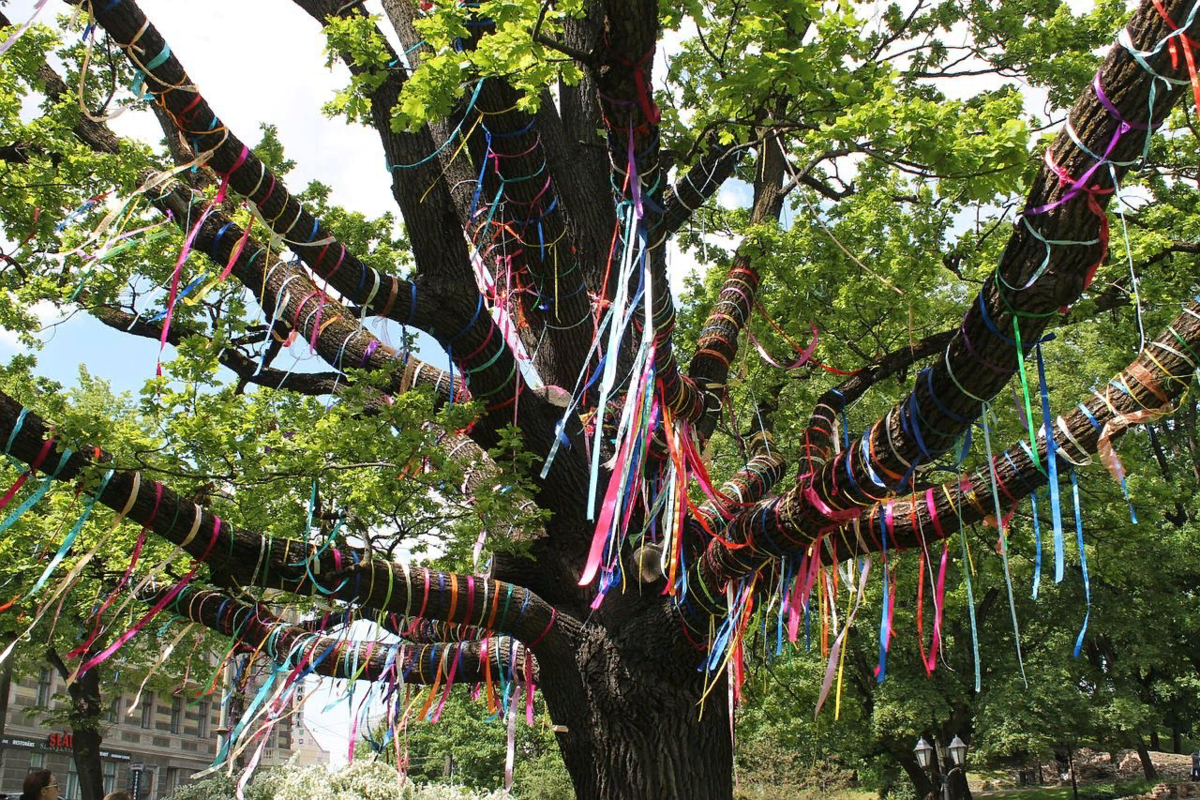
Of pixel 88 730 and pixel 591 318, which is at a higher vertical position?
pixel 591 318

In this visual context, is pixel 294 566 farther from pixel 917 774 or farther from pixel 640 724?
pixel 917 774

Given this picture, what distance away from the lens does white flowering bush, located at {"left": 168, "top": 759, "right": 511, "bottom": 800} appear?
8172 mm

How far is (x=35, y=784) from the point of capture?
4.69 metres

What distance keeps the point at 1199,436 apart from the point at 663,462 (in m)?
19.5

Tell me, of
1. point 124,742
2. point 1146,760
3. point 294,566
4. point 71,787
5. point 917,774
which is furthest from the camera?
point 124,742

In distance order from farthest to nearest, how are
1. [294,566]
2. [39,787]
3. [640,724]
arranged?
[640,724] < [39,787] < [294,566]

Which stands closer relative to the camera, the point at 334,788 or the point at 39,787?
the point at 39,787

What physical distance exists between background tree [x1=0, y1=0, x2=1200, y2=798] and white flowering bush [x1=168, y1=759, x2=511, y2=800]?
116 inches

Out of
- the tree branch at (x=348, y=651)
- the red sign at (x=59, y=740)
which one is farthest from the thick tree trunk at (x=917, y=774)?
the red sign at (x=59, y=740)

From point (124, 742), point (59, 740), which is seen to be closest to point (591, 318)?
point (59, 740)

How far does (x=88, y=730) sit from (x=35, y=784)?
39.7 ft

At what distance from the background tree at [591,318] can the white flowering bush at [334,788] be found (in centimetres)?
294

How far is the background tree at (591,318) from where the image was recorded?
3.46m

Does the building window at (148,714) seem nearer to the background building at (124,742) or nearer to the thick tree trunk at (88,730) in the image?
the background building at (124,742)
